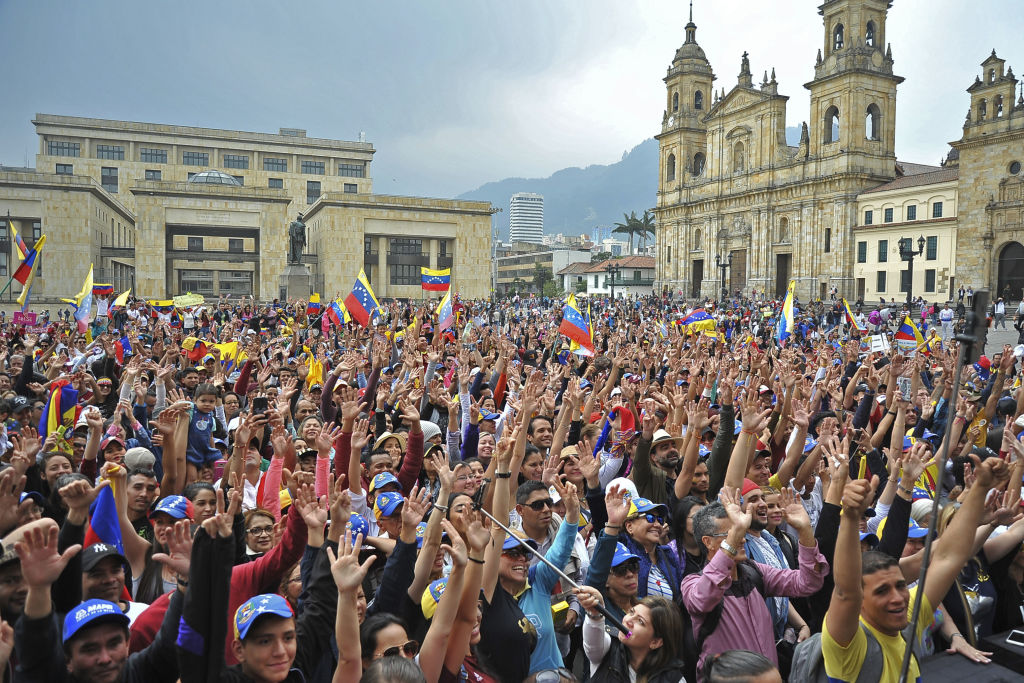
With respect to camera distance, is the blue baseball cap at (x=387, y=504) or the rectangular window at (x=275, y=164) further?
the rectangular window at (x=275, y=164)

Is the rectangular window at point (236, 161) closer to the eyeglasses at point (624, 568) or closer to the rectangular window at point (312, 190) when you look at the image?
the rectangular window at point (312, 190)

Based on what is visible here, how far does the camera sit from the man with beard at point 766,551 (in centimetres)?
403

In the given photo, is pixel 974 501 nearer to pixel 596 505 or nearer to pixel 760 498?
pixel 760 498

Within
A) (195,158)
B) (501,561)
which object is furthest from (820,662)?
(195,158)

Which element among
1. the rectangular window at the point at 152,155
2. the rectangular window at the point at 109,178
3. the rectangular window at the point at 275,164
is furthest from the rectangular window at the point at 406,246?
the rectangular window at the point at 109,178

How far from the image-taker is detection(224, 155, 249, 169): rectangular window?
239 feet

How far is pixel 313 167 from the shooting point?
75125 millimetres

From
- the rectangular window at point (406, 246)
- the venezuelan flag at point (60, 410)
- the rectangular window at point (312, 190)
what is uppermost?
the rectangular window at point (312, 190)

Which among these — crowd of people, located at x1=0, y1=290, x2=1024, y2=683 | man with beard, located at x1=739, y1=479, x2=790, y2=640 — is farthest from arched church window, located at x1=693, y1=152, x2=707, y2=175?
man with beard, located at x1=739, y1=479, x2=790, y2=640

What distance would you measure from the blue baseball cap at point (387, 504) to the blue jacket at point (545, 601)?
38.1 inches

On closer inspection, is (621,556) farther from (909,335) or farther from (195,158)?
(195,158)

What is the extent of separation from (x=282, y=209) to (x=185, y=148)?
2490 centimetres

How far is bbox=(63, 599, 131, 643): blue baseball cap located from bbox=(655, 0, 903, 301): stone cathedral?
56928 millimetres

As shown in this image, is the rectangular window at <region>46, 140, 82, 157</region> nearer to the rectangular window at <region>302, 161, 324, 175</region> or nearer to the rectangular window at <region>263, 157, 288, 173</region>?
the rectangular window at <region>263, 157, 288, 173</region>
